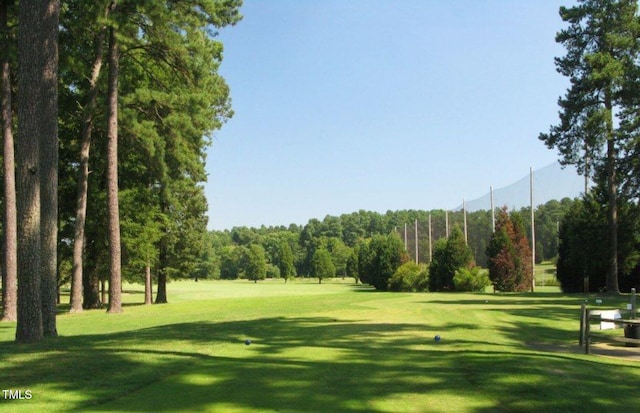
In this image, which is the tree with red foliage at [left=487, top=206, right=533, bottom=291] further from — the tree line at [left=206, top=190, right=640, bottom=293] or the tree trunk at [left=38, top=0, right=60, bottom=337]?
the tree trunk at [left=38, top=0, right=60, bottom=337]

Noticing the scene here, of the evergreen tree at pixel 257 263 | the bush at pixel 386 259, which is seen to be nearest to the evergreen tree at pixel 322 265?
the evergreen tree at pixel 257 263

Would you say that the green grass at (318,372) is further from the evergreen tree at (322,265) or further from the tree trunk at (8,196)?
the evergreen tree at (322,265)

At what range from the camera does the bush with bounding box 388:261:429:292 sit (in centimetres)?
4612

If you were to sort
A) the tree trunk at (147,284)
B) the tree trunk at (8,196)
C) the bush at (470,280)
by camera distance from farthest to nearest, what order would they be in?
the bush at (470,280) → the tree trunk at (147,284) → the tree trunk at (8,196)

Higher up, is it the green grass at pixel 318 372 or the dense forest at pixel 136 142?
the dense forest at pixel 136 142

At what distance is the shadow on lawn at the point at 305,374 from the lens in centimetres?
669

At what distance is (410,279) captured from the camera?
4744 centimetres

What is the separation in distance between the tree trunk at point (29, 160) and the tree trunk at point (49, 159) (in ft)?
0.84

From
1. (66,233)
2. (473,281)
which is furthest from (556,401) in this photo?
(473,281)

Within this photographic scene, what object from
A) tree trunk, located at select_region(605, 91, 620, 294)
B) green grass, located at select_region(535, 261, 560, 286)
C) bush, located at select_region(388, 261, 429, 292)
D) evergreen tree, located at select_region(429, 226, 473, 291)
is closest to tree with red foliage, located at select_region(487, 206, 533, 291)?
evergreen tree, located at select_region(429, 226, 473, 291)

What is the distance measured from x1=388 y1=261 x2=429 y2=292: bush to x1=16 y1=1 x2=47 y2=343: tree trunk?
37059 millimetres

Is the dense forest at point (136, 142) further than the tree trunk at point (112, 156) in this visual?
No

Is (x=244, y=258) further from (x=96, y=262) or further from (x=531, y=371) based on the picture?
(x=531, y=371)

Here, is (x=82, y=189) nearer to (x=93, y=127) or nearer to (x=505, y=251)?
(x=93, y=127)
